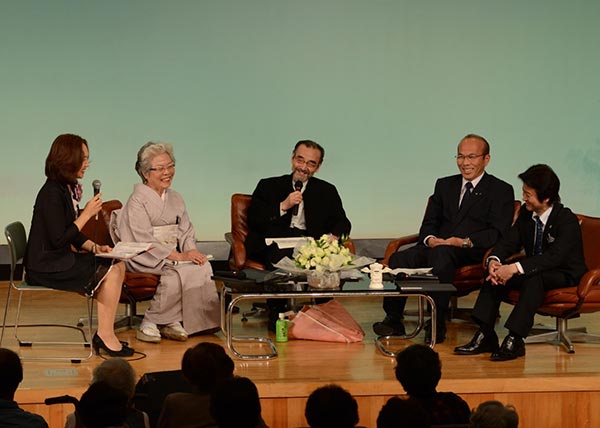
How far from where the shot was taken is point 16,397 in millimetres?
5543

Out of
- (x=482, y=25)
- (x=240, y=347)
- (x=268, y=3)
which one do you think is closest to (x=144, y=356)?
(x=240, y=347)

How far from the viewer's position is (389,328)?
6.84 m

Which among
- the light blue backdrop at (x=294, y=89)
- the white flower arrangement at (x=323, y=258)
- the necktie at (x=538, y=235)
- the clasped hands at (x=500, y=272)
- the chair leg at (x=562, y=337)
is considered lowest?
the chair leg at (x=562, y=337)

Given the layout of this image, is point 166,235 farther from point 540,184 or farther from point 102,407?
point 102,407

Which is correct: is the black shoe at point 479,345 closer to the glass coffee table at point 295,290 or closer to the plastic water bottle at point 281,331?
the glass coffee table at point 295,290

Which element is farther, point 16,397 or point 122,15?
point 122,15

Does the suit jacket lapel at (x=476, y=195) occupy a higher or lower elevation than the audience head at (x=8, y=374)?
higher

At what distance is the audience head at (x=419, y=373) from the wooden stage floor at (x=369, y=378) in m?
1.28

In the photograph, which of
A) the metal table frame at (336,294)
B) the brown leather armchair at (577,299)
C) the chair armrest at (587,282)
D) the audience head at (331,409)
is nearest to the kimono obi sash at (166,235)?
the metal table frame at (336,294)

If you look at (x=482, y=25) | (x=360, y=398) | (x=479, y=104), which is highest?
(x=482, y=25)

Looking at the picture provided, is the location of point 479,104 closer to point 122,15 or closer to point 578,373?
point 122,15

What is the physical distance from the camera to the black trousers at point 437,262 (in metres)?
6.87

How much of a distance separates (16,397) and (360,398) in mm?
1623

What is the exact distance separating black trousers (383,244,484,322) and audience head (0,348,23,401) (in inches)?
121
